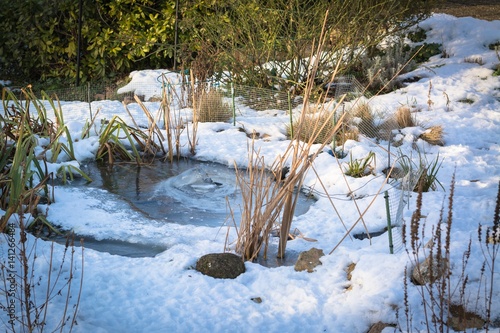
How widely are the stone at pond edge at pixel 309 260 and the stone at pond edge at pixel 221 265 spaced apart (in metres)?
0.31

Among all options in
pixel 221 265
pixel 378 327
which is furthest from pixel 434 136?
pixel 378 327

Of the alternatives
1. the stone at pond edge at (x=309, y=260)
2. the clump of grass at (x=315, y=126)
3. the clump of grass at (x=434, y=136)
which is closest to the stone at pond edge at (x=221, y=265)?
the stone at pond edge at (x=309, y=260)

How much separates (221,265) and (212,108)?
3.62 m

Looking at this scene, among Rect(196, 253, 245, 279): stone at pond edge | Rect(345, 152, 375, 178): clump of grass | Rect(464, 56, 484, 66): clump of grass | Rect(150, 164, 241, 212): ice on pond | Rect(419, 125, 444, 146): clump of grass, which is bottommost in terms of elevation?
Rect(196, 253, 245, 279): stone at pond edge

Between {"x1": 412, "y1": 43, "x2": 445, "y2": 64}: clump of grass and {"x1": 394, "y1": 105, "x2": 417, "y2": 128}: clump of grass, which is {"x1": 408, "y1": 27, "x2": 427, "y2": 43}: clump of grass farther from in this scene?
{"x1": 394, "y1": 105, "x2": 417, "y2": 128}: clump of grass

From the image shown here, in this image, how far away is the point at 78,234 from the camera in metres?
4.38

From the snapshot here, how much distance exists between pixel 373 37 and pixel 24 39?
5.06 m

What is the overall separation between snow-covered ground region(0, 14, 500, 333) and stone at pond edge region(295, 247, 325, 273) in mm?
44

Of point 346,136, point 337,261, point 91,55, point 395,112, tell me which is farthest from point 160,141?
point 91,55

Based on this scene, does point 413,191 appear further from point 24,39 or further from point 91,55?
point 24,39

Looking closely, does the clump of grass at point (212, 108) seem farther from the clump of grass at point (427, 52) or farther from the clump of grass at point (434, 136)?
the clump of grass at point (427, 52)

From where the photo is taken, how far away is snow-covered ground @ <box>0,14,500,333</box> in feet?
10.6

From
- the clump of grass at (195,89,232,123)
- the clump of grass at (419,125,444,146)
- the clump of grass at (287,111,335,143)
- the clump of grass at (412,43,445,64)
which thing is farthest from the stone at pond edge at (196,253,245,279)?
the clump of grass at (412,43,445,64)

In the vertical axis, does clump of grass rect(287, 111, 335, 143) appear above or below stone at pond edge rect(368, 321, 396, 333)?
above
